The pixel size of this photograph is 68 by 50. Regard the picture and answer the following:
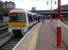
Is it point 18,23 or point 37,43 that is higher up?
point 18,23

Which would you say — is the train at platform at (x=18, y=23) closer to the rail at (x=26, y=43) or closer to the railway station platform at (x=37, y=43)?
the railway station platform at (x=37, y=43)

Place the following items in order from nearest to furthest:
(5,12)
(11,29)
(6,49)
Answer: (6,49) < (11,29) < (5,12)

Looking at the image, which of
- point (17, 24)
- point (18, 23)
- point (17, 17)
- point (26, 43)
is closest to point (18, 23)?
point (18, 23)

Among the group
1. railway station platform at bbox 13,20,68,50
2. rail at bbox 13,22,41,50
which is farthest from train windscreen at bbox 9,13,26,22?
rail at bbox 13,22,41,50

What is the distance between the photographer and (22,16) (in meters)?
34.0

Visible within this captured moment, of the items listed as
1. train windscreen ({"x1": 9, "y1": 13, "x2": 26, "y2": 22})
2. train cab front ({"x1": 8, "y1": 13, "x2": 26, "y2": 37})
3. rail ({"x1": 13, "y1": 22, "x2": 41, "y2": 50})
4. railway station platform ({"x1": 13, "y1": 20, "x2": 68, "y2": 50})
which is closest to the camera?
rail ({"x1": 13, "y1": 22, "x2": 41, "y2": 50})

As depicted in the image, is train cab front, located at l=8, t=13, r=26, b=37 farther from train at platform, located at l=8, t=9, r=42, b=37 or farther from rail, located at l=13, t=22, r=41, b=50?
rail, located at l=13, t=22, r=41, b=50

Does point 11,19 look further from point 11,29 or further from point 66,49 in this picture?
point 66,49

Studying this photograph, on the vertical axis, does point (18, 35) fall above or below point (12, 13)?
below

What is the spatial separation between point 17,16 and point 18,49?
718 inches

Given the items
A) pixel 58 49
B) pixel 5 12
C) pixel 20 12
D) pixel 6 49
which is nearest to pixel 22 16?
pixel 20 12

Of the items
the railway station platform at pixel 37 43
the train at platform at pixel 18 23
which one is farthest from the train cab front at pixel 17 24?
the railway station platform at pixel 37 43

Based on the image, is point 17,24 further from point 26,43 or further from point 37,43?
point 26,43

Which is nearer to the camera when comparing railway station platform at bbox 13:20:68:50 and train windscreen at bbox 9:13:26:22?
railway station platform at bbox 13:20:68:50
